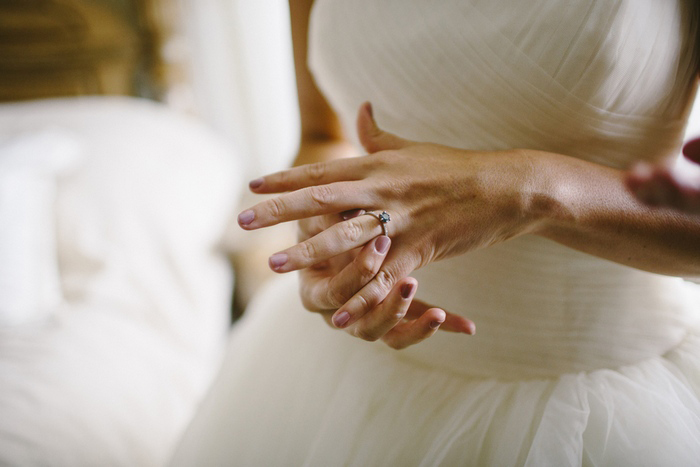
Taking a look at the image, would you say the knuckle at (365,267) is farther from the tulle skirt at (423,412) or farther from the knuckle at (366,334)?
the tulle skirt at (423,412)

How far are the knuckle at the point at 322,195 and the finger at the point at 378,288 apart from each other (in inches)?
2.9

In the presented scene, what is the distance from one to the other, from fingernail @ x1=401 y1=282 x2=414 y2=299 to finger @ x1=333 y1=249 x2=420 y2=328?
2 cm

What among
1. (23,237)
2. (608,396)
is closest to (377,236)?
(608,396)

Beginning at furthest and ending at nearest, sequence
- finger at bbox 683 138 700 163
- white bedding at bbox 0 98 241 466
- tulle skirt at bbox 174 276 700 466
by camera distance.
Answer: white bedding at bbox 0 98 241 466
tulle skirt at bbox 174 276 700 466
finger at bbox 683 138 700 163

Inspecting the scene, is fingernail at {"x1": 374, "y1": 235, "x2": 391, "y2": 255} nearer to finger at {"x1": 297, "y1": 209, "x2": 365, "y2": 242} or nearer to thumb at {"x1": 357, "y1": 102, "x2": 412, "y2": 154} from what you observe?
finger at {"x1": 297, "y1": 209, "x2": 365, "y2": 242}

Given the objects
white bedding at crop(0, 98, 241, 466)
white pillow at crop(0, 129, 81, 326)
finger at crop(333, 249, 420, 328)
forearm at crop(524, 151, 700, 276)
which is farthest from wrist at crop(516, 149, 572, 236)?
white pillow at crop(0, 129, 81, 326)

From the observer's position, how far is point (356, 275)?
0.42 meters

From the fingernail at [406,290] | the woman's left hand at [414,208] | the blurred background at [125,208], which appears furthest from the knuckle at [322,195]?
the blurred background at [125,208]

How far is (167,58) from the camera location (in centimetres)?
157

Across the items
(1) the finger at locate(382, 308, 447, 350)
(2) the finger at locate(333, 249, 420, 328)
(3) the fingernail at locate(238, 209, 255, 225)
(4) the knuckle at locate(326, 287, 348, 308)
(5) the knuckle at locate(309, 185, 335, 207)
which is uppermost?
(5) the knuckle at locate(309, 185, 335, 207)

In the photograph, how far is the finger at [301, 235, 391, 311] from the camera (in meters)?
0.41

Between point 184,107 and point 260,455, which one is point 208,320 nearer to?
point 260,455

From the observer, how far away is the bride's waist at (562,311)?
1.79 ft

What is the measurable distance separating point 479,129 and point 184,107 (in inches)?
54.7
